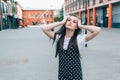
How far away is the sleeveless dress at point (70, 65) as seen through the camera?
3.17 metres

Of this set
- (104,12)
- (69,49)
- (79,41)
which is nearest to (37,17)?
(104,12)

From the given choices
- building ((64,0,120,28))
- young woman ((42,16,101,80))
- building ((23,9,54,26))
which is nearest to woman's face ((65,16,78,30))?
young woman ((42,16,101,80))

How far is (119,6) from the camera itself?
4038 centimetres

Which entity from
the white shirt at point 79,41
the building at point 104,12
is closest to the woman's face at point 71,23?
the white shirt at point 79,41

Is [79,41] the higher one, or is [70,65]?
[79,41]

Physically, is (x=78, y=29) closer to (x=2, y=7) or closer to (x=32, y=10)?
(x=2, y=7)

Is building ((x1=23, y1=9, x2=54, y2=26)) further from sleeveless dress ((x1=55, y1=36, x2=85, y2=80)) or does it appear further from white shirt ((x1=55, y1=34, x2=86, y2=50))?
sleeveless dress ((x1=55, y1=36, x2=85, y2=80))

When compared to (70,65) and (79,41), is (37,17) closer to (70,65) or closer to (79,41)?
(79,41)

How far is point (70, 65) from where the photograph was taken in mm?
3174

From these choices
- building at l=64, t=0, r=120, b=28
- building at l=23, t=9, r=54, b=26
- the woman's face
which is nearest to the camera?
the woman's face

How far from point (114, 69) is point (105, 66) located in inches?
22.3

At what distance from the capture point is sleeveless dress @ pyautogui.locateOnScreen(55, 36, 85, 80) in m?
3.17

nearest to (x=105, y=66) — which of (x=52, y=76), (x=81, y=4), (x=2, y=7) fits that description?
(x=52, y=76)

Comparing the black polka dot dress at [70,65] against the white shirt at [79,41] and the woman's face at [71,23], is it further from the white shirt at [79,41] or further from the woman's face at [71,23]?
the woman's face at [71,23]
